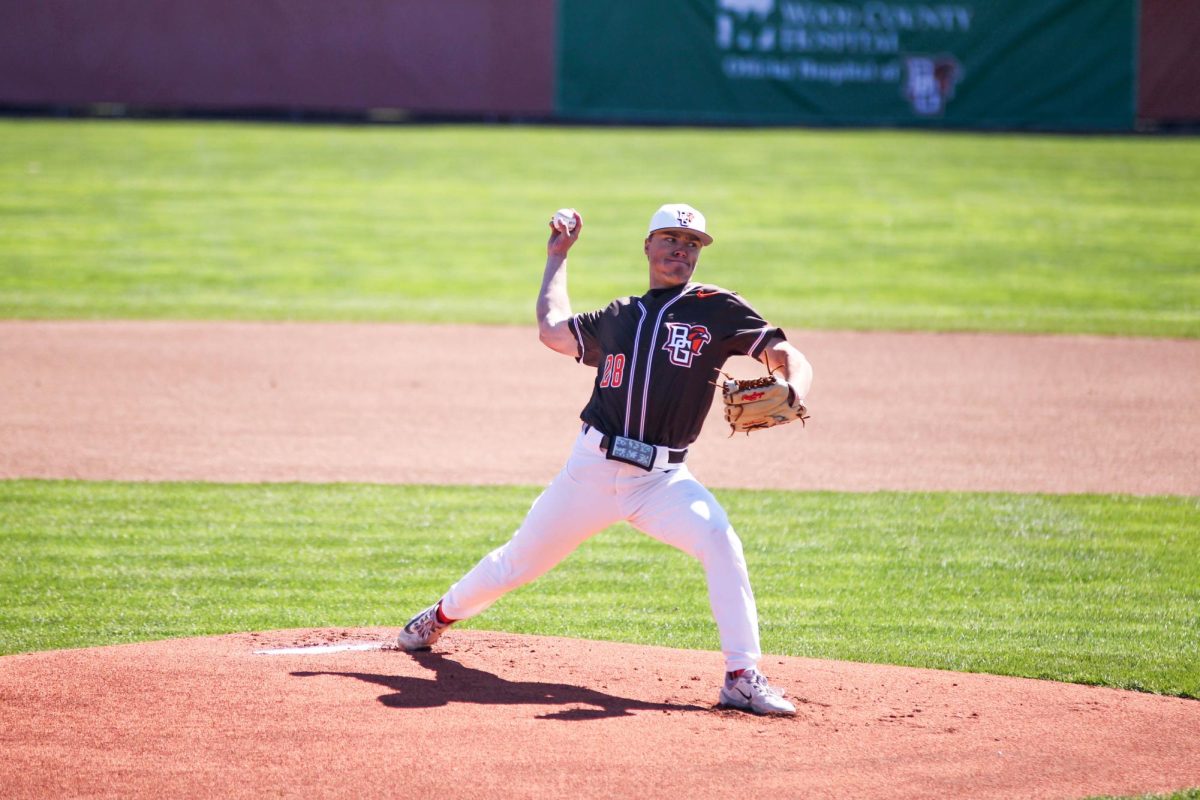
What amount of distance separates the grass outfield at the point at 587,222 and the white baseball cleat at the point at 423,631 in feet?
29.6

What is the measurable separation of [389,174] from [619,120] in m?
7.16

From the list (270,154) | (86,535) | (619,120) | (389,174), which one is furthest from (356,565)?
(619,120)

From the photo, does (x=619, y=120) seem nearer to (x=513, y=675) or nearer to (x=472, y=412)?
(x=472, y=412)

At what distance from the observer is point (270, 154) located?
76.5 ft

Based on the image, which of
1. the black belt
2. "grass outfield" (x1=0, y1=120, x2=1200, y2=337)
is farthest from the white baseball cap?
"grass outfield" (x1=0, y1=120, x2=1200, y2=337)

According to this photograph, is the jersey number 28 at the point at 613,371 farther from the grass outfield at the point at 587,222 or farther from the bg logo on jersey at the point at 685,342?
the grass outfield at the point at 587,222

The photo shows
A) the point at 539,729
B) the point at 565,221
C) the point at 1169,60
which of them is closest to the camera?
the point at 539,729

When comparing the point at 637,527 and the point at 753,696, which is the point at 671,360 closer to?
the point at 637,527

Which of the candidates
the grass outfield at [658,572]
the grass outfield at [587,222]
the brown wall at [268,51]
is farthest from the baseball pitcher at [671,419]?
the brown wall at [268,51]

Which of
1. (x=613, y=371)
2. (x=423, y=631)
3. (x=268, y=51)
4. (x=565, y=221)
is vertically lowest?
(x=423, y=631)

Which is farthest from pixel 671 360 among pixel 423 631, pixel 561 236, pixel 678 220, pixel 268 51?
pixel 268 51

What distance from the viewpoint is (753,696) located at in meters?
4.74

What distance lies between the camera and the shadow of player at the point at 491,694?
4.82m

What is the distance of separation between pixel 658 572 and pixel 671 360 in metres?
2.60
